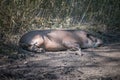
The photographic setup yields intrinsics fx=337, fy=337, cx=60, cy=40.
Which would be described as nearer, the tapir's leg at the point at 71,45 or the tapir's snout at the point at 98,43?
the tapir's leg at the point at 71,45

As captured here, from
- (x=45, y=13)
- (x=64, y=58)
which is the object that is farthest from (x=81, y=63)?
(x=45, y=13)

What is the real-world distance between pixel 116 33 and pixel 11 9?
3170 mm

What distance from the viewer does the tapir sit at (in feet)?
24.4

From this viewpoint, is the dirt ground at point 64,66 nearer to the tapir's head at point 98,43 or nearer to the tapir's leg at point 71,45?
the tapir's leg at point 71,45

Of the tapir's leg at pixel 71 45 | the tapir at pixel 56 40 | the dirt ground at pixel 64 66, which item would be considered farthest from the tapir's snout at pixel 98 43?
the dirt ground at pixel 64 66

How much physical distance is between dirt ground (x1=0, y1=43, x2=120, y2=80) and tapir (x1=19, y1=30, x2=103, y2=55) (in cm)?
31

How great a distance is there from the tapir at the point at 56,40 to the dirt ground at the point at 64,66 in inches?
12.3

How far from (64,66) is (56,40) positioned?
1.82 m

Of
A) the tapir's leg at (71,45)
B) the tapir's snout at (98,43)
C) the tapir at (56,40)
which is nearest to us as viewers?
the tapir at (56,40)

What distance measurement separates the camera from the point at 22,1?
321 inches

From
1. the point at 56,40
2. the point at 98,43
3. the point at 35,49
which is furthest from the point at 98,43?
the point at 35,49

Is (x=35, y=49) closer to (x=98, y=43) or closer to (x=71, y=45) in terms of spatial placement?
(x=71, y=45)

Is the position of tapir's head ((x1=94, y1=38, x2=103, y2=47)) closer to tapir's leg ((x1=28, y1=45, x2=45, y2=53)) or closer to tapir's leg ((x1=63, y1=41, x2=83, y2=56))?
tapir's leg ((x1=63, y1=41, x2=83, y2=56))

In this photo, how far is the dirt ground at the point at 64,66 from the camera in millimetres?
5500
